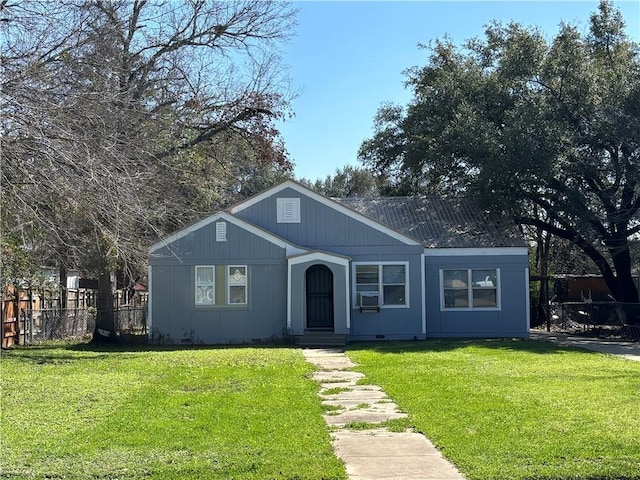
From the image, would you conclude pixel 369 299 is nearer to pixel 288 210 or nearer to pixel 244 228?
pixel 288 210

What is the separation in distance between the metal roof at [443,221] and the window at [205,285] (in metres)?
6.04

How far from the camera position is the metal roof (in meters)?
21.9

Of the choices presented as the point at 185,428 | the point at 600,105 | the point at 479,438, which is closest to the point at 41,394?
the point at 185,428

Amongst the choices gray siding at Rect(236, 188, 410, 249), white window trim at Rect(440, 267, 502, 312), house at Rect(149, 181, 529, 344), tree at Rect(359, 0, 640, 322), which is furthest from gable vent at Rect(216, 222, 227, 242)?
tree at Rect(359, 0, 640, 322)

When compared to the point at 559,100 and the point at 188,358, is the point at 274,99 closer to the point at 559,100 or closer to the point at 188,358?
the point at 559,100

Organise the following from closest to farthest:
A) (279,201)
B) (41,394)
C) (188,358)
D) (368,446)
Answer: (368,446) < (41,394) < (188,358) < (279,201)

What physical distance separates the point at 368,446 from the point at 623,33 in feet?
69.8

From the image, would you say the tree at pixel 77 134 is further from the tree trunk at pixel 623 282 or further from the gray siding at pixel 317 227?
the tree trunk at pixel 623 282

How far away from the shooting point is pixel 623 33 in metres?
23.8

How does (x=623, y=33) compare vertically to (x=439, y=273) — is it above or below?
above

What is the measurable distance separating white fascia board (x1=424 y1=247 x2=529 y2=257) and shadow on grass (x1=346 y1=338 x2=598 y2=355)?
8.49 ft

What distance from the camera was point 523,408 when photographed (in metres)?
9.02

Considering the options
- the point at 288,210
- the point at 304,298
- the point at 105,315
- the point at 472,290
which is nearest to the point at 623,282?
the point at 472,290

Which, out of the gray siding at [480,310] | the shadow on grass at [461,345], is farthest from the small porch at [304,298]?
the gray siding at [480,310]
